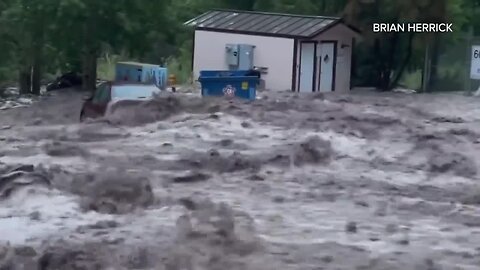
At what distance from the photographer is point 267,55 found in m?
46.5

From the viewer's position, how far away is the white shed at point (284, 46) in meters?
46.1

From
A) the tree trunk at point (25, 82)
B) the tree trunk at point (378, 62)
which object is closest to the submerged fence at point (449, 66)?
the tree trunk at point (378, 62)

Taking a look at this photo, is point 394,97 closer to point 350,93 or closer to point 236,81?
point 350,93

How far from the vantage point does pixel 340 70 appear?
49.1 meters

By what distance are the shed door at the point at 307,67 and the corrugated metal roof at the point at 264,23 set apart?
80 centimetres

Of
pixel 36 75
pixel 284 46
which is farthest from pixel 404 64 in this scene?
pixel 36 75

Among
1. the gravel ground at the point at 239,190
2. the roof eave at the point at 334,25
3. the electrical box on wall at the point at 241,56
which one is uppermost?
the roof eave at the point at 334,25

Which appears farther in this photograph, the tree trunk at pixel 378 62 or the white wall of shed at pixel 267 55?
the tree trunk at pixel 378 62

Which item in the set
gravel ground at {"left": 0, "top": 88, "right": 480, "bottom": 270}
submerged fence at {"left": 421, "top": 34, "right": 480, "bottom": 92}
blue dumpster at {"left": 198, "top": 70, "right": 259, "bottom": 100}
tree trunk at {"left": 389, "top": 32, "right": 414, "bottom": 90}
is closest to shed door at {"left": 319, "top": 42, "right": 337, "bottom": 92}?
tree trunk at {"left": 389, "top": 32, "right": 414, "bottom": 90}

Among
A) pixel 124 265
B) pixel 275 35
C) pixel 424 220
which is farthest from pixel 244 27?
pixel 124 265

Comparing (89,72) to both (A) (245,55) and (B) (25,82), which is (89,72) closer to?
(B) (25,82)

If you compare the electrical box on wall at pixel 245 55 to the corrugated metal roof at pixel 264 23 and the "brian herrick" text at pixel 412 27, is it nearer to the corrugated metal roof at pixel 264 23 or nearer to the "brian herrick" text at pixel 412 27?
the corrugated metal roof at pixel 264 23

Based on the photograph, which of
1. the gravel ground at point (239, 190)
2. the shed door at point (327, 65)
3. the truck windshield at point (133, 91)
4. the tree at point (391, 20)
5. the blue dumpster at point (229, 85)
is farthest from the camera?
the shed door at point (327, 65)

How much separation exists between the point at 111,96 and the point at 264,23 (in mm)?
15066
